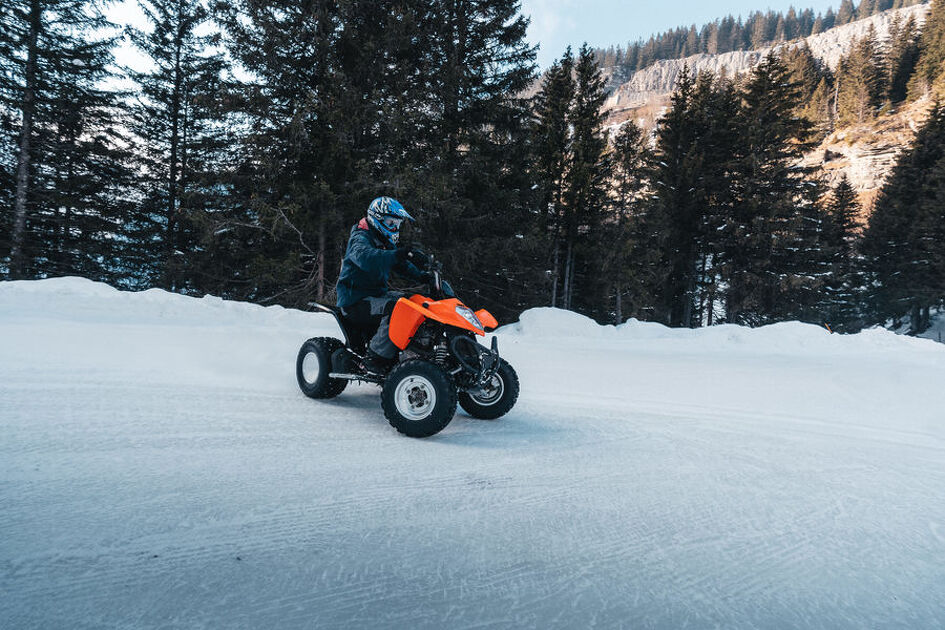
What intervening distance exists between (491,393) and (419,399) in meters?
0.90

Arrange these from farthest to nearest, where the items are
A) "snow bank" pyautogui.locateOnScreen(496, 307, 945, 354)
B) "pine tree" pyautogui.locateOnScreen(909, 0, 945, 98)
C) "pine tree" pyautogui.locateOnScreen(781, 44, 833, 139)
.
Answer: "pine tree" pyautogui.locateOnScreen(781, 44, 833, 139)
"pine tree" pyautogui.locateOnScreen(909, 0, 945, 98)
"snow bank" pyautogui.locateOnScreen(496, 307, 945, 354)

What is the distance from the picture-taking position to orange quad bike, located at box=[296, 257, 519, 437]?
339 cm

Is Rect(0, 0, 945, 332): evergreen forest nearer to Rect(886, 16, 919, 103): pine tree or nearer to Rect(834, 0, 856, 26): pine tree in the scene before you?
Rect(886, 16, 919, 103): pine tree

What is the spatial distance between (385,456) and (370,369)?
1.28m

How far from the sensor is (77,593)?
1.40m

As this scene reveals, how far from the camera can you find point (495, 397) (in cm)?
414

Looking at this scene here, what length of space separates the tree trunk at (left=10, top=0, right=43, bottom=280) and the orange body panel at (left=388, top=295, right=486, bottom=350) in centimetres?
1824

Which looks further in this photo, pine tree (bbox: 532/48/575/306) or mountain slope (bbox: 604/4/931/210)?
mountain slope (bbox: 604/4/931/210)

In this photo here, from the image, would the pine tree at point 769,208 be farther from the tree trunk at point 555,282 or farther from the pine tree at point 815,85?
the pine tree at point 815,85

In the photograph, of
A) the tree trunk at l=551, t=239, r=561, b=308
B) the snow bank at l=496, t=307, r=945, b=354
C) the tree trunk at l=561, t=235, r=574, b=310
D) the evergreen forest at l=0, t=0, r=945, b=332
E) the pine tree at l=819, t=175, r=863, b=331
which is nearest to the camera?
the snow bank at l=496, t=307, r=945, b=354

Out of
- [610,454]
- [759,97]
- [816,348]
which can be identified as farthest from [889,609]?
[759,97]

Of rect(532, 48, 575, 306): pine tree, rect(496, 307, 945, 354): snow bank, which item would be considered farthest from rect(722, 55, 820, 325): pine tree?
rect(496, 307, 945, 354): snow bank

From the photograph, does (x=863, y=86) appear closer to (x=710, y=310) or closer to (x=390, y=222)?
(x=710, y=310)

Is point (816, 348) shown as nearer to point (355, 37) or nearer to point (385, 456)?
point (385, 456)
